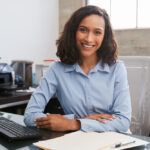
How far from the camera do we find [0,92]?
203 cm

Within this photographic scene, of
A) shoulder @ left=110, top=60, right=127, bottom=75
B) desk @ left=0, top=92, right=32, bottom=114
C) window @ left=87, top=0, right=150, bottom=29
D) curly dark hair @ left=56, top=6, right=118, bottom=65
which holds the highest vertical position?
window @ left=87, top=0, right=150, bottom=29

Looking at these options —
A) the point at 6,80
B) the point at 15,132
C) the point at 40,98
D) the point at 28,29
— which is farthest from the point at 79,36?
the point at 28,29

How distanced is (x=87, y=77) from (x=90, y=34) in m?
0.24

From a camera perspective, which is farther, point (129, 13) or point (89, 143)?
point (129, 13)

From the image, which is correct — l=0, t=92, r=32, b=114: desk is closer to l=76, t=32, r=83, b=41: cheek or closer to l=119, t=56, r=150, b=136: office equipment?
l=76, t=32, r=83, b=41: cheek

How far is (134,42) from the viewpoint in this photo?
426cm

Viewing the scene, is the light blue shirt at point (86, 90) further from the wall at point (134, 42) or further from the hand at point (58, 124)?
the wall at point (134, 42)

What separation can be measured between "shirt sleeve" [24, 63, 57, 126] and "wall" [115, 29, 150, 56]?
3.17 meters

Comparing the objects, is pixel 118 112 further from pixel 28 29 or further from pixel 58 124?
pixel 28 29

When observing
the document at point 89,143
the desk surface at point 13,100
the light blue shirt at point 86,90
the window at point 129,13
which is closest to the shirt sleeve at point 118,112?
the light blue shirt at point 86,90

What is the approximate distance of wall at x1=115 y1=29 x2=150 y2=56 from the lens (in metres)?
4.15

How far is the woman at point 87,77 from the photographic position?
1.26 metres

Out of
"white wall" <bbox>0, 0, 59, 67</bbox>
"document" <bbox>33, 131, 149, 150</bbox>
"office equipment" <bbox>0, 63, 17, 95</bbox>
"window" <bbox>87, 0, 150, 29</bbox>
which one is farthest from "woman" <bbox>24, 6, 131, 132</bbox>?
"window" <bbox>87, 0, 150, 29</bbox>

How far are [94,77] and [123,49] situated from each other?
3.22 m
